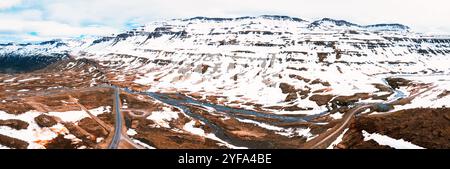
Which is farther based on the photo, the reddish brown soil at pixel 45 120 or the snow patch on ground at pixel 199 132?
the reddish brown soil at pixel 45 120

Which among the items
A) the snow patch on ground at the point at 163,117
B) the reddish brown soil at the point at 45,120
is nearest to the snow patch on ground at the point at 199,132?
the snow patch on ground at the point at 163,117

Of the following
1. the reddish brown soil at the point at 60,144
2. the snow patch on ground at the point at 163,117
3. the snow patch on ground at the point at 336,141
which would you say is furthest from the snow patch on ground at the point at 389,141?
the reddish brown soil at the point at 60,144

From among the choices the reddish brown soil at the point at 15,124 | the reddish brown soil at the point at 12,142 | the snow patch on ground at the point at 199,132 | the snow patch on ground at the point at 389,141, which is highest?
the snow patch on ground at the point at 389,141

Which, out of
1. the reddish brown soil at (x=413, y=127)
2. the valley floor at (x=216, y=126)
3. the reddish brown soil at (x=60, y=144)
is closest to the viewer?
the reddish brown soil at (x=413, y=127)

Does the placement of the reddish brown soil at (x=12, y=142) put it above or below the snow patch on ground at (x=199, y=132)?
above

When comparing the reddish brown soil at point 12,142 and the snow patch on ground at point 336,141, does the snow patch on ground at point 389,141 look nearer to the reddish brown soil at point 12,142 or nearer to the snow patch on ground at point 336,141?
the snow patch on ground at point 336,141

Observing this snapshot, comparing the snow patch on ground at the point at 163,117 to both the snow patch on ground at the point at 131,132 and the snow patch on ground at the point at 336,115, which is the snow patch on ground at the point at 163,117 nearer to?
the snow patch on ground at the point at 131,132

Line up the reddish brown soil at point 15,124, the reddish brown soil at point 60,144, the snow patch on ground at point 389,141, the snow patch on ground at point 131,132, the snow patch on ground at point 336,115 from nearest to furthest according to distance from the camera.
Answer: the snow patch on ground at point 389,141, the reddish brown soil at point 60,144, the reddish brown soil at point 15,124, the snow patch on ground at point 131,132, the snow patch on ground at point 336,115

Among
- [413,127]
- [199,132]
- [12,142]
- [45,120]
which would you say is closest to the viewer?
[12,142]

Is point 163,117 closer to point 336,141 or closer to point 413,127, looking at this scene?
point 336,141

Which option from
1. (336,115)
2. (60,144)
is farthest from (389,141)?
(60,144)
